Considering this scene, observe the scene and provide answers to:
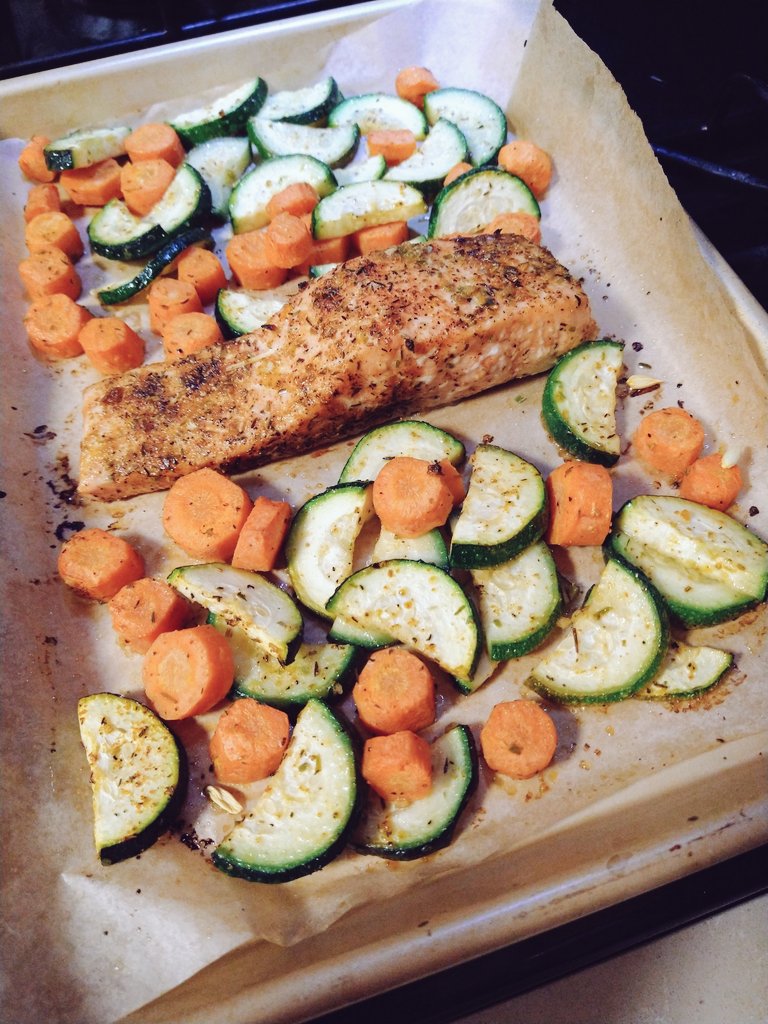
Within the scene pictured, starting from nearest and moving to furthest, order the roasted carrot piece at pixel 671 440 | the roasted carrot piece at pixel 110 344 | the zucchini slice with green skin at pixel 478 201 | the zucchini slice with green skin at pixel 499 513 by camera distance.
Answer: the zucchini slice with green skin at pixel 499 513 < the roasted carrot piece at pixel 671 440 < the roasted carrot piece at pixel 110 344 < the zucchini slice with green skin at pixel 478 201

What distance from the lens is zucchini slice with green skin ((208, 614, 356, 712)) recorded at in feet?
8.50

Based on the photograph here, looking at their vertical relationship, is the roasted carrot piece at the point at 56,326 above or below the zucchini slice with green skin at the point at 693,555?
below

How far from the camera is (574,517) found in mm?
2795

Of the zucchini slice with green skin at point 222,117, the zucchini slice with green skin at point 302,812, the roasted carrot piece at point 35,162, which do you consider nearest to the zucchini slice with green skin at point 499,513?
the zucchini slice with green skin at point 302,812

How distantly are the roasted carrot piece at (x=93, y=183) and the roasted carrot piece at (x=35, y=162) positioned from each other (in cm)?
8

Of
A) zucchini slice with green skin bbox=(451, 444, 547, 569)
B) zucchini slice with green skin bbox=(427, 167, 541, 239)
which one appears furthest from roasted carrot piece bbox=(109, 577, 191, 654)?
zucchini slice with green skin bbox=(427, 167, 541, 239)

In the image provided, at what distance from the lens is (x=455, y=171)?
3.99 metres

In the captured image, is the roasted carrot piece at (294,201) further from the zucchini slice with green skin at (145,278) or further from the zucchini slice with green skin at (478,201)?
the zucchini slice with green skin at (478,201)

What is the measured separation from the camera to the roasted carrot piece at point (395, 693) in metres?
2.47

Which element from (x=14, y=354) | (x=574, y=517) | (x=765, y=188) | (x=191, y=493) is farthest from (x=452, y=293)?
(x=14, y=354)

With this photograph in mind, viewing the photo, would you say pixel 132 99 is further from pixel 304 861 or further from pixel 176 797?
pixel 304 861

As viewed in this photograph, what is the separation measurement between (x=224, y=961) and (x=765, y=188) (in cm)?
377

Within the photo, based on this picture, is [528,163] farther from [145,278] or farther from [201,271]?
[145,278]

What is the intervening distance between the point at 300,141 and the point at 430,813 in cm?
354
